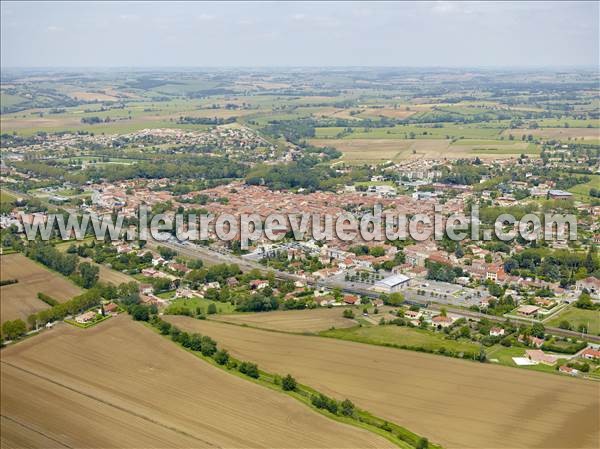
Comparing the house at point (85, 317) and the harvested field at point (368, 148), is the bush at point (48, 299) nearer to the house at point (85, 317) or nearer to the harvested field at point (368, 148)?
the house at point (85, 317)

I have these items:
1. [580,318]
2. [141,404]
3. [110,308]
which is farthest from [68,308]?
[580,318]

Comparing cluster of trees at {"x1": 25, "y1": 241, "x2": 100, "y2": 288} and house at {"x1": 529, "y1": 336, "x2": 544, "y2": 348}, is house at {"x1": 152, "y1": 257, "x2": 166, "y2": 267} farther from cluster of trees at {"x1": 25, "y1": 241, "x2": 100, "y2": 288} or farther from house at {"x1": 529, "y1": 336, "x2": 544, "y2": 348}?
house at {"x1": 529, "y1": 336, "x2": 544, "y2": 348}

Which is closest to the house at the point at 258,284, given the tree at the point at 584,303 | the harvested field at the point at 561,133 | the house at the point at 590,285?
the tree at the point at 584,303

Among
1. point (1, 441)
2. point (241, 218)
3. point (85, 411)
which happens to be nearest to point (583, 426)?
point (85, 411)

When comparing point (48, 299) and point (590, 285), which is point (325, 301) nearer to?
point (48, 299)

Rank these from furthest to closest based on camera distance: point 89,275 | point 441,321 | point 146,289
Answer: point 89,275 < point 146,289 < point 441,321

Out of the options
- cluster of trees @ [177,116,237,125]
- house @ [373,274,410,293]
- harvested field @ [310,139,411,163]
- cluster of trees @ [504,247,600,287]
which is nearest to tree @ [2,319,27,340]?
house @ [373,274,410,293]

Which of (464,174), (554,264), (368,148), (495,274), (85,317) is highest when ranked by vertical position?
(368,148)
